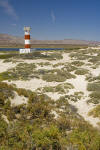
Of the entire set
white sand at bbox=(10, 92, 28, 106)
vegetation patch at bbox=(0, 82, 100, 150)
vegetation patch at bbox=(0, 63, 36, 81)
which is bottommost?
vegetation patch at bbox=(0, 63, 36, 81)

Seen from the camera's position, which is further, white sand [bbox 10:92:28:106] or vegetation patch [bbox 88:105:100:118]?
vegetation patch [bbox 88:105:100:118]

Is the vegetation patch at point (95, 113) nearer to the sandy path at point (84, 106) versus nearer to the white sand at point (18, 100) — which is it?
the sandy path at point (84, 106)

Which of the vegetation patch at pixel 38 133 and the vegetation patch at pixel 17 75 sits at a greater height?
the vegetation patch at pixel 38 133

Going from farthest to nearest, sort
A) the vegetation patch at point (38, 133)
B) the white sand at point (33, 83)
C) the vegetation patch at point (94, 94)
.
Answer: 1. the white sand at point (33, 83)
2. the vegetation patch at point (94, 94)
3. the vegetation patch at point (38, 133)

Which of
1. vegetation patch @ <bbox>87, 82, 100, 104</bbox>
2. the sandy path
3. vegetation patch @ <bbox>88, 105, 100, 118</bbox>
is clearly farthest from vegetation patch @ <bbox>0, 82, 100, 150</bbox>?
vegetation patch @ <bbox>87, 82, 100, 104</bbox>

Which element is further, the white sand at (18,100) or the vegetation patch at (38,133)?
the white sand at (18,100)

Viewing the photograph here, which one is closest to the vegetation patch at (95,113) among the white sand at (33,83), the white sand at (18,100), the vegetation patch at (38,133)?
the vegetation patch at (38,133)

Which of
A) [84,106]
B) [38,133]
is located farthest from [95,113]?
[38,133]

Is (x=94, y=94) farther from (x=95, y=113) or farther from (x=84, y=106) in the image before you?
(x=95, y=113)

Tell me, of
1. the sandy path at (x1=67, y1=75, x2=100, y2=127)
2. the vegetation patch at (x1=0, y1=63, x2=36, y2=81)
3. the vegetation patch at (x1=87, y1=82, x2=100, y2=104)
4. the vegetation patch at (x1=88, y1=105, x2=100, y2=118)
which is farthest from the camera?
the vegetation patch at (x1=0, y1=63, x2=36, y2=81)

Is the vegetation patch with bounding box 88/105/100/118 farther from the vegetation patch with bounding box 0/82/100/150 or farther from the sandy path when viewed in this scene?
the vegetation patch with bounding box 0/82/100/150

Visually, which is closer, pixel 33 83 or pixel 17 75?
pixel 33 83

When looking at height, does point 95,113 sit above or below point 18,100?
below

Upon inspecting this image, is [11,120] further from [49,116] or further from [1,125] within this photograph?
[49,116]
